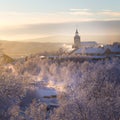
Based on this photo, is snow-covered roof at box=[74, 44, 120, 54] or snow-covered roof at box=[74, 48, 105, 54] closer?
snow-covered roof at box=[74, 48, 105, 54]

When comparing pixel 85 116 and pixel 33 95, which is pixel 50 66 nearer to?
pixel 33 95

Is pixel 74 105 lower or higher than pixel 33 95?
higher

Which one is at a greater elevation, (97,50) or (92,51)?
(97,50)

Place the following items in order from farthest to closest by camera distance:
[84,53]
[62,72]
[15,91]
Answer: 1. [84,53]
2. [62,72]
3. [15,91]

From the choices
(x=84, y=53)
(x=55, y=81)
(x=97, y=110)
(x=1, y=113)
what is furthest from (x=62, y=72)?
(x=97, y=110)

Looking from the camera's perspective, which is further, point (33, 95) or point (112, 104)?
point (33, 95)

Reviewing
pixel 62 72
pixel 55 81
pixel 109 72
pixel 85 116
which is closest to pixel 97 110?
pixel 85 116

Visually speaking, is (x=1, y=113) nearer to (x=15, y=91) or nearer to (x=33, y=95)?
(x=15, y=91)

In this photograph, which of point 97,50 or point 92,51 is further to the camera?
point 97,50

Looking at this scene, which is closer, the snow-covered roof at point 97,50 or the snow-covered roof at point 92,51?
the snow-covered roof at point 92,51

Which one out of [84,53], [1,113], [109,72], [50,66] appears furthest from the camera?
[84,53]
